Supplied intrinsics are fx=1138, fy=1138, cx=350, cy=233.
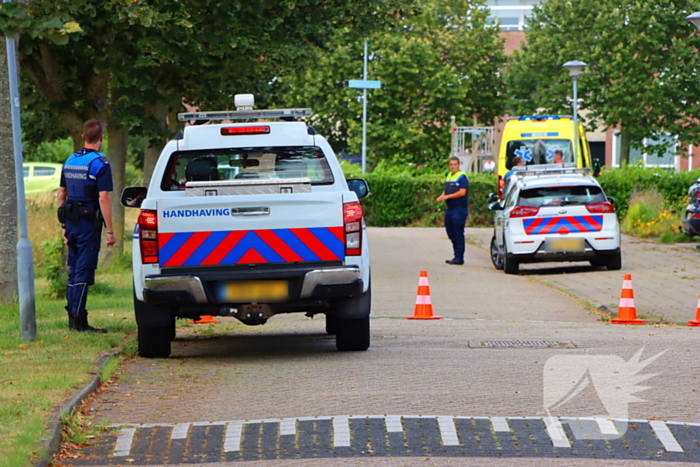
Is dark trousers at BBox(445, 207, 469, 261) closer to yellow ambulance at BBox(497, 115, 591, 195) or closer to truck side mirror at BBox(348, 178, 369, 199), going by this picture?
yellow ambulance at BBox(497, 115, 591, 195)

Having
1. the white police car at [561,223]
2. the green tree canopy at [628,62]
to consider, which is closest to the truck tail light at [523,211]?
the white police car at [561,223]

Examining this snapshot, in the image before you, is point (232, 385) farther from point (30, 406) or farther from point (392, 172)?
point (392, 172)

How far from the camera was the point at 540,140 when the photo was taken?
28828 millimetres

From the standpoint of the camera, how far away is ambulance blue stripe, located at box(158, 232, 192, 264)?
847 cm

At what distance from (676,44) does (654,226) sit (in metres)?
20.0

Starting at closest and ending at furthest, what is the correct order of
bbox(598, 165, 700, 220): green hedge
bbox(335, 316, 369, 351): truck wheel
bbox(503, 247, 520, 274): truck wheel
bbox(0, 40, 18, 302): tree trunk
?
bbox(335, 316, 369, 351): truck wheel → bbox(0, 40, 18, 302): tree trunk → bbox(503, 247, 520, 274): truck wheel → bbox(598, 165, 700, 220): green hedge

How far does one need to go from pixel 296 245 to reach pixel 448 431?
280 cm

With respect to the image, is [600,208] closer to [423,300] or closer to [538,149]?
[423,300]

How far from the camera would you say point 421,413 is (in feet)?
21.4

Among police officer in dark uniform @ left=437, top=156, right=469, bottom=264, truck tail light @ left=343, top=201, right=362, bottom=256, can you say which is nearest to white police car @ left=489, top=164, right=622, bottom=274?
police officer in dark uniform @ left=437, top=156, right=469, bottom=264

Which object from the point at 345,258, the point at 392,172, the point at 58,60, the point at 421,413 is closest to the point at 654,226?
the point at 392,172

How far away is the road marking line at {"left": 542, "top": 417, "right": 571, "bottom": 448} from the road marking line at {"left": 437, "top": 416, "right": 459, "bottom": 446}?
1.64 ft

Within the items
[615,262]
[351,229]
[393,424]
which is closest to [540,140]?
[615,262]

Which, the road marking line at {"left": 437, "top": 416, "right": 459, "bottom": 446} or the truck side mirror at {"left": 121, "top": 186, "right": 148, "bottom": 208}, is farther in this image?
the truck side mirror at {"left": 121, "top": 186, "right": 148, "bottom": 208}
